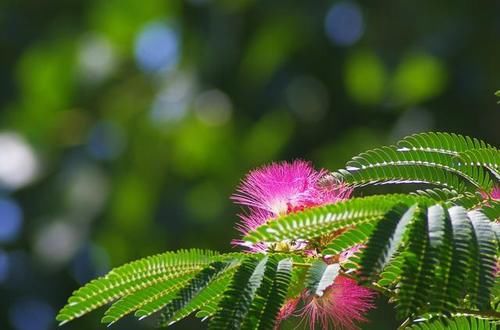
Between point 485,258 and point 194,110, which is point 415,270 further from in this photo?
point 194,110

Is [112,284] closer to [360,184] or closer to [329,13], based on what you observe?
[360,184]

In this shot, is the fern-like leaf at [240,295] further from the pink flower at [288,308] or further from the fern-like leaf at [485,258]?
the fern-like leaf at [485,258]

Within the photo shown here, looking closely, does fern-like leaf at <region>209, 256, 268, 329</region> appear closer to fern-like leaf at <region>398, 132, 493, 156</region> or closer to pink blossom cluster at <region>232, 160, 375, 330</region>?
pink blossom cluster at <region>232, 160, 375, 330</region>

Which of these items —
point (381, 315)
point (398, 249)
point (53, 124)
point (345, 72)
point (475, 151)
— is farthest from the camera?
point (345, 72)

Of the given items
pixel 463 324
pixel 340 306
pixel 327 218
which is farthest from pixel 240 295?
pixel 463 324

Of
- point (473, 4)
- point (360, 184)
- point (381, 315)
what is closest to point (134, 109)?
point (473, 4)

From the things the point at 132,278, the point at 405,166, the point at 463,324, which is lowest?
the point at 463,324

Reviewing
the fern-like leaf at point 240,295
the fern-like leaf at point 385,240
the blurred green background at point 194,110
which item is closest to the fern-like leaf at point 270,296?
the fern-like leaf at point 240,295
